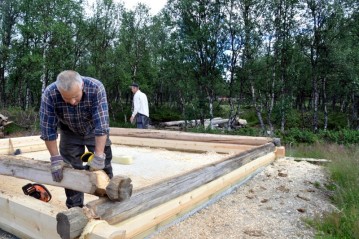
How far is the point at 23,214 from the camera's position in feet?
8.68

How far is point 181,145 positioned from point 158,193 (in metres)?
3.48

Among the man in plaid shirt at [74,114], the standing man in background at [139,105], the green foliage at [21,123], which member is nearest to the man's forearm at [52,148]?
the man in plaid shirt at [74,114]

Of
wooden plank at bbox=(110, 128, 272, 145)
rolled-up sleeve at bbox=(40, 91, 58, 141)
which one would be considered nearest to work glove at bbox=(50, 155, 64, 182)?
rolled-up sleeve at bbox=(40, 91, 58, 141)

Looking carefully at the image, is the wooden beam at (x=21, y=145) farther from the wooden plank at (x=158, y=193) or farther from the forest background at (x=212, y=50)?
the forest background at (x=212, y=50)

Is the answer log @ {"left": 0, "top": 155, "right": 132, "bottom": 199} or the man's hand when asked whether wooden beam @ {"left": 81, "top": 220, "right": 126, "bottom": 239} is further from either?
the man's hand

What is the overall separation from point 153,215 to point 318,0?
14.5 meters

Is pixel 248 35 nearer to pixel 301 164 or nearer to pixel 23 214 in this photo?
pixel 301 164

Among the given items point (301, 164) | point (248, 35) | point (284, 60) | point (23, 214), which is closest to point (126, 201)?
point (23, 214)

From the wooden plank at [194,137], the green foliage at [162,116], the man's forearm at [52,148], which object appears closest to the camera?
the man's forearm at [52,148]

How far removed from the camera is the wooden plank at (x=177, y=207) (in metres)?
2.58

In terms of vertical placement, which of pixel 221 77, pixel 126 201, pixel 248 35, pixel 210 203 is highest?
pixel 248 35

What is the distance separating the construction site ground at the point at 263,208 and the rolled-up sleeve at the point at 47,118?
39.4 inches

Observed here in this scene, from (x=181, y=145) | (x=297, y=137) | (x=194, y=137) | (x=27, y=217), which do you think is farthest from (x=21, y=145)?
(x=297, y=137)

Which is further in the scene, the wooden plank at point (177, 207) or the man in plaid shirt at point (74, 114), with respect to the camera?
the wooden plank at point (177, 207)
